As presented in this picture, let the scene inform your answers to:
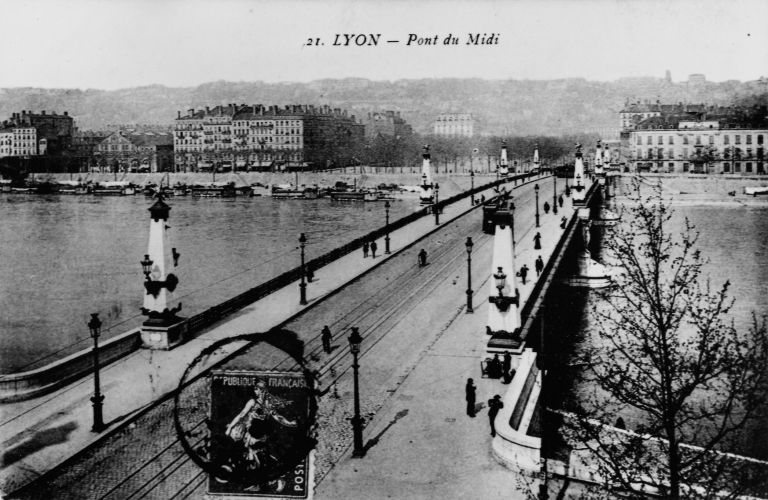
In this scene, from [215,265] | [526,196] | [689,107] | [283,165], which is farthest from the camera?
Result: [283,165]

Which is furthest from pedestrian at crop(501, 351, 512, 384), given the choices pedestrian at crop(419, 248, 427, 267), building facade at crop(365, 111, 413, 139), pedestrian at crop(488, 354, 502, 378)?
building facade at crop(365, 111, 413, 139)

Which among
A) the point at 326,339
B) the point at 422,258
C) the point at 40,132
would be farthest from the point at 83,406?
the point at 40,132

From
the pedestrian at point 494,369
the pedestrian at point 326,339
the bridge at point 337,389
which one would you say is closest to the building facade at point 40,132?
the bridge at point 337,389

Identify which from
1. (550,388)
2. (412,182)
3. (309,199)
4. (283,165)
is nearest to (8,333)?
(550,388)

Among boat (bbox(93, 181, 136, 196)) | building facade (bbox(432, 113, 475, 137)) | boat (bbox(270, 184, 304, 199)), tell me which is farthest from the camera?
building facade (bbox(432, 113, 475, 137))

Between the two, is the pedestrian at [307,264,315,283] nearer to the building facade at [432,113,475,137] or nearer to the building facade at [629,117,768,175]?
the building facade at [629,117,768,175]

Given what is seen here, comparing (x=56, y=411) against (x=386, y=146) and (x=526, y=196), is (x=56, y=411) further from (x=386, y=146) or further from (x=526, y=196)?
(x=386, y=146)

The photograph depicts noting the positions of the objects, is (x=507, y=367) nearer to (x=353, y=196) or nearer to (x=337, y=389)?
(x=337, y=389)
